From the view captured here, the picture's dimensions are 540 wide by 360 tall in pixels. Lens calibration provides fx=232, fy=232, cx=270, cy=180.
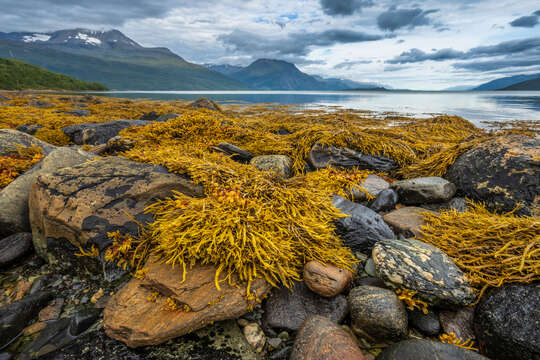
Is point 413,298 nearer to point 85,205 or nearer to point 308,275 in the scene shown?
point 308,275

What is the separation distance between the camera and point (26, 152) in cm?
434

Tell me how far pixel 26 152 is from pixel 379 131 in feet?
25.9

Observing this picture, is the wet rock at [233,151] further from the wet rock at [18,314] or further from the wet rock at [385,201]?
the wet rock at [18,314]

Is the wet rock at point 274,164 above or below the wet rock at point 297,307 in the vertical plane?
above

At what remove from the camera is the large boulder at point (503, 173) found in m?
3.34

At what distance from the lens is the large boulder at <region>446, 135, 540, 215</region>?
3.34 m

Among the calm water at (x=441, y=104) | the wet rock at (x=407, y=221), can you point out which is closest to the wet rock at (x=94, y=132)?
Result: the wet rock at (x=407, y=221)

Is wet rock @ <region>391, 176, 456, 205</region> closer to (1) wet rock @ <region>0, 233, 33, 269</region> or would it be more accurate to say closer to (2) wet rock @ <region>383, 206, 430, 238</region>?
(2) wet rock @ <region>383, 206, 430, 238</region>

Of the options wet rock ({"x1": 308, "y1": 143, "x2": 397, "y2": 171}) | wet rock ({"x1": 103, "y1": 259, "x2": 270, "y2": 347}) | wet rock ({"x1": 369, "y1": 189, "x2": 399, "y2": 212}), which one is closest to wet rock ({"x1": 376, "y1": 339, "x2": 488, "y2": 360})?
wet rock ({"x1": 103, "y1": 259, "x2": 270, "y2": 347})

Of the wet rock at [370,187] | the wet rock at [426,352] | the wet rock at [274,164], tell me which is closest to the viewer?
the wet rock at [426,352]

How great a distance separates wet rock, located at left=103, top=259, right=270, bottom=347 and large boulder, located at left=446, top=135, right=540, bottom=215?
3.76 meters

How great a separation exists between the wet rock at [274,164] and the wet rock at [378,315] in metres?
2.77

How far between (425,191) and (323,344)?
3.14 meters

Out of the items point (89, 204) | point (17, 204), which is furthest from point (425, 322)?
point (17, 204)
